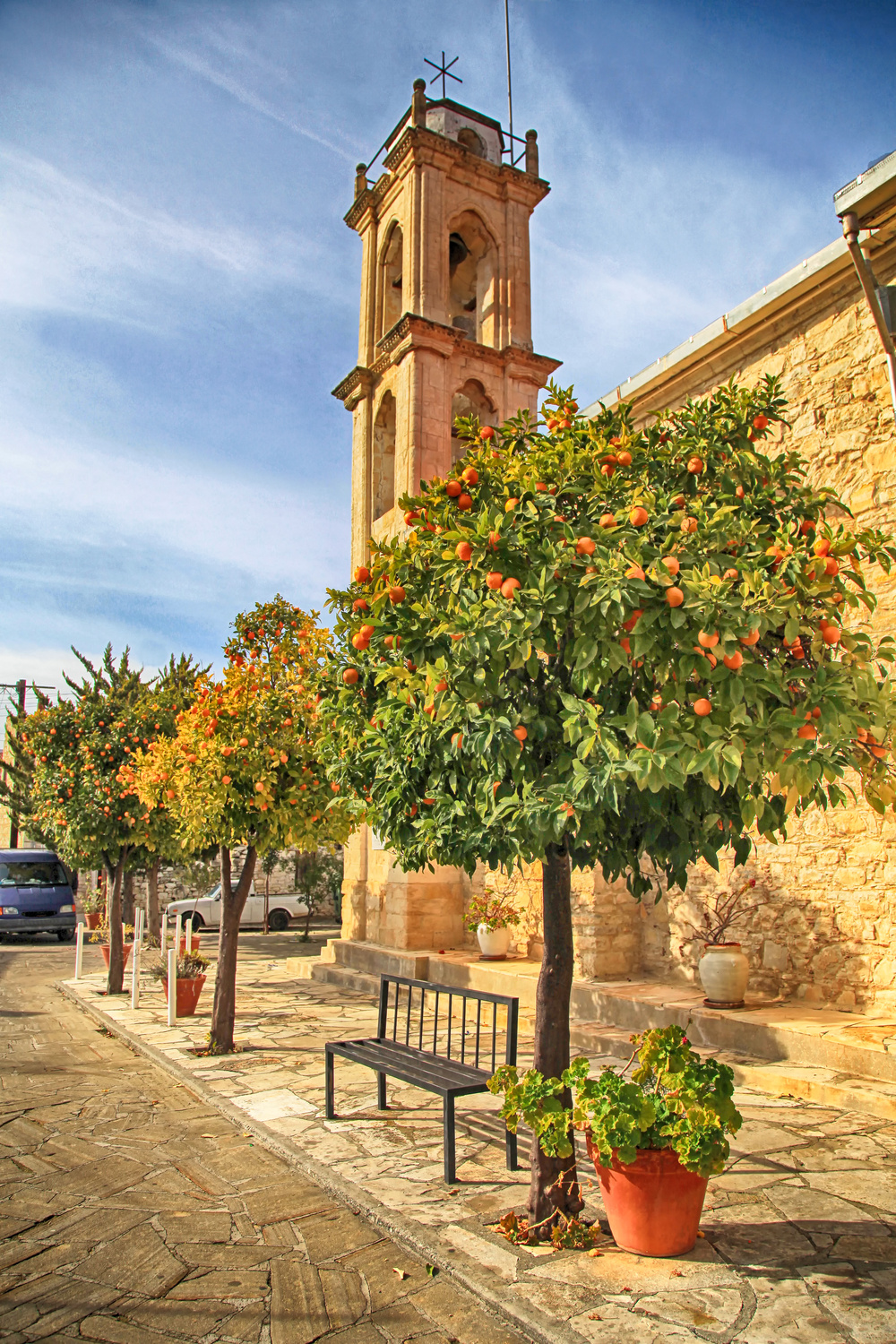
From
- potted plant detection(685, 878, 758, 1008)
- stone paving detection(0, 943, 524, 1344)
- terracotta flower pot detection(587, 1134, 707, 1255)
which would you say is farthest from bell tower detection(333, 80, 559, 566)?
terracotta flower pot detection(587, 1134, 707, 1255)

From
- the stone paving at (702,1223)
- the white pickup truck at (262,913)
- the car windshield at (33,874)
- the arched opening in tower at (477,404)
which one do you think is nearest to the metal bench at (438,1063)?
the stone paving at (702,1223)

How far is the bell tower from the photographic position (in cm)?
1454

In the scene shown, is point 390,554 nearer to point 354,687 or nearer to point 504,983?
point 354,687

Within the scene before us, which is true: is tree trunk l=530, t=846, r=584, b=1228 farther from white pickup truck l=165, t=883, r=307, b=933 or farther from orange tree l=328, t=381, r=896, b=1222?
white pickup truck l=165, t=883, r=307, b=933

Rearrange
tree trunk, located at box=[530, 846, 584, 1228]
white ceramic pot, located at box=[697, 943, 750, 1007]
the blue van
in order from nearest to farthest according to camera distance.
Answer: tree trunk, located at box=[530, 846, 584, 1228], white ceramic pot, located at box=[697, 943, 750, 1007], the blue van

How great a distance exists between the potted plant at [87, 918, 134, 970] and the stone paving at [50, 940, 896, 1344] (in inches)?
278

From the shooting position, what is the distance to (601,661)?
3.24m

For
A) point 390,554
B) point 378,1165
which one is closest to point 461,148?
point 390,554

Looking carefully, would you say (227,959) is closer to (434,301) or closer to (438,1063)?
(438,1063)

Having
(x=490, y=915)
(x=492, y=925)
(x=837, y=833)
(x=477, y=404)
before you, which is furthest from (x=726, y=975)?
(x=477, y=404)

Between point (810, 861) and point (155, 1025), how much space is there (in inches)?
273

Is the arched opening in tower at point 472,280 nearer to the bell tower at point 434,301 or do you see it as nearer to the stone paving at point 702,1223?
the bell tower at point 434,301

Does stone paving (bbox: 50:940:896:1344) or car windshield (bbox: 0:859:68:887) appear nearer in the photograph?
stone paving (bbox: 50:940:896:1344)

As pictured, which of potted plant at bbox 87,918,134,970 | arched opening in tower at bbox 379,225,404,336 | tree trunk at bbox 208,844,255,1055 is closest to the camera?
tree trunk at bbox 208,844,255,1055
